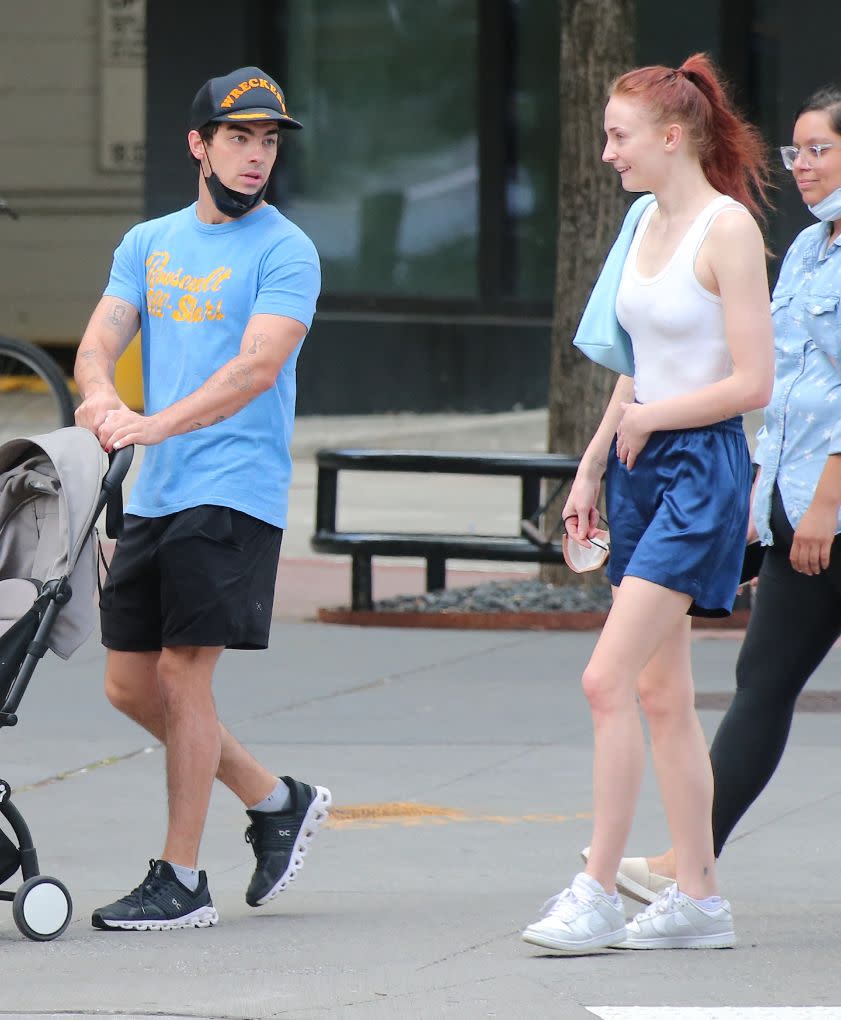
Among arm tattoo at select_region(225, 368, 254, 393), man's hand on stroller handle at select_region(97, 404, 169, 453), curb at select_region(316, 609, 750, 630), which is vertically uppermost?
arm tattoo at select_region(225, 368, 254, 393)

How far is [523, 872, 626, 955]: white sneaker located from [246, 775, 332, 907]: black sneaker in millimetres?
731

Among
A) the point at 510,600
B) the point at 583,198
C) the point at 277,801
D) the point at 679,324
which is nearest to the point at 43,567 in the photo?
the point at 277,801

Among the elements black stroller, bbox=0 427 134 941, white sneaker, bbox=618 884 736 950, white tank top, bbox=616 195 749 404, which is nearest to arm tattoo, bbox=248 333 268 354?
black stroller, bbox=0 427 134 941

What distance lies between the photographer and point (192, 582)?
15.9ft

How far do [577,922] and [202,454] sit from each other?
1359 millimetres

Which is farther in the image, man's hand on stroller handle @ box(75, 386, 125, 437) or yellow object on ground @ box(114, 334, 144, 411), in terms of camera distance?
yellow object on ground @ box(114, 334, 144, 411)

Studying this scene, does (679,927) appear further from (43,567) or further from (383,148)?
(383,148)

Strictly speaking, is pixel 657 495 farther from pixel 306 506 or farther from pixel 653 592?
pixel 306 506

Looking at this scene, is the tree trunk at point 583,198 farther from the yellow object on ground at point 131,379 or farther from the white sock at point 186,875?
the yellow object on ground at point 131,379

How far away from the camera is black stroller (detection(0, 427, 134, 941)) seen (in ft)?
15.3

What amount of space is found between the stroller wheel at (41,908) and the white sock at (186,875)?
10.0 inches

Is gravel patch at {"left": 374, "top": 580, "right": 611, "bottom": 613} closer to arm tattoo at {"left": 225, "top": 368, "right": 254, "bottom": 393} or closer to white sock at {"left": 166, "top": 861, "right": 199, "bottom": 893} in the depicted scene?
white sock at {"left": 166, "top": 861, "right": 199, "bottom": 893}

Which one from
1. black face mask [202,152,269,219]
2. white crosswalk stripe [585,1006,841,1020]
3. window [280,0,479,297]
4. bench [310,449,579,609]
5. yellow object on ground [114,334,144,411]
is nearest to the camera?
white crosswalk stripe [585,1006,841,1020]

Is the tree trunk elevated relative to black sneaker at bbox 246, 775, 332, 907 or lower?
elevated
